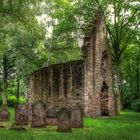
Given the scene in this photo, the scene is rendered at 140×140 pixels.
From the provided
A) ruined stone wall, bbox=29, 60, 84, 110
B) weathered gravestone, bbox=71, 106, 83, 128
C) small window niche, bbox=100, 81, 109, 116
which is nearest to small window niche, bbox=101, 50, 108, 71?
small window niche, bbox=100, 81, 109, 116

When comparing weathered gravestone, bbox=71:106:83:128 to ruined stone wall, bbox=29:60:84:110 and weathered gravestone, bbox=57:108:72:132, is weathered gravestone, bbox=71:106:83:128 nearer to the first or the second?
weathered gravestone, bbox=57:108:72:132

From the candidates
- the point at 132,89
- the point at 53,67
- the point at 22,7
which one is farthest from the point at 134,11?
the point at 132,89

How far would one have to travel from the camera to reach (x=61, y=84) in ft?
105

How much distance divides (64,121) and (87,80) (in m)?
12.4

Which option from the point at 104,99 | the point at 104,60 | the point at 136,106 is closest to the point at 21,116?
the point at 104,99

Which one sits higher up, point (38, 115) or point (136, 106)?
point (136, 106)

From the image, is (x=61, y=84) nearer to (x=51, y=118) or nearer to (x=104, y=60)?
(x=104, y=60)

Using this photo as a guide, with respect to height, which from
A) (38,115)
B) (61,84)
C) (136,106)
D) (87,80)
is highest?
(87,80)

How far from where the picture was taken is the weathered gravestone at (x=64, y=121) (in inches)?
717

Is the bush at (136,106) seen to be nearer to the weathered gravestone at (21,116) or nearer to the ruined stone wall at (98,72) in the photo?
the ruined stone wall at (98,72)

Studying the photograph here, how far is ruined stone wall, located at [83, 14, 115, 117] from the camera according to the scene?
30.7 metres

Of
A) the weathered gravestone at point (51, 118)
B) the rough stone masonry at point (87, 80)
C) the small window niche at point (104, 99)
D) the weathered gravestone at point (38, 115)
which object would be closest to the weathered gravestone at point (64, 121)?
the weathered gravestone at point (38, 115)

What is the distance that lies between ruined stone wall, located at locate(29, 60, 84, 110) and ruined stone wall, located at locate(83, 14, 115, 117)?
658mm

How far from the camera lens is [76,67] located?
102 ft
